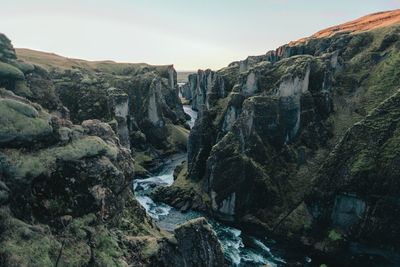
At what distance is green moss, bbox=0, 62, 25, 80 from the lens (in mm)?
51969

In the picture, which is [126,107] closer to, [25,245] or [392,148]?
[392,148]

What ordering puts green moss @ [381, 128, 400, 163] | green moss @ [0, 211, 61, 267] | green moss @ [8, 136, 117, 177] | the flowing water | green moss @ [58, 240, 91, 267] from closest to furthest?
green moss @ [0, 211, 61, 267], green moss @ [58, 240, 91, 267], green moss @ [8, 136, 117, 177], the flowing water, green moss @ [381, 128, 400, 163]

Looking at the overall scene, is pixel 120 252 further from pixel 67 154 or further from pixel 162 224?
pixel 162 224

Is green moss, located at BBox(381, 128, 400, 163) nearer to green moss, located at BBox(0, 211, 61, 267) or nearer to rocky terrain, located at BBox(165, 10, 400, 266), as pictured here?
rocky terrain, located at BBox(165, 10, 400, 266)

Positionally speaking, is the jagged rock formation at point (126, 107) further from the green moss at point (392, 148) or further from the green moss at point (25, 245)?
the green moss at point (25, 245)

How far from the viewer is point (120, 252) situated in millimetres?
40312

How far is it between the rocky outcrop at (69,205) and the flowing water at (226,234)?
38.1 metres

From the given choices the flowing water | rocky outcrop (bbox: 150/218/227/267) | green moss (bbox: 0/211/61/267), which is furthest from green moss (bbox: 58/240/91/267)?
the flowing water

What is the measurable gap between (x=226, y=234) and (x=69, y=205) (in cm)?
6126

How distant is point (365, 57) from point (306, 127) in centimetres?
3822

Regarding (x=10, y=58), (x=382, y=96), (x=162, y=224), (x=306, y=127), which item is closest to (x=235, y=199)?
(x=162, y=224)

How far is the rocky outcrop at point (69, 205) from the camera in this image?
35188 millimetres

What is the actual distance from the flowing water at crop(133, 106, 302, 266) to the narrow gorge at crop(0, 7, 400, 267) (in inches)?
17.5

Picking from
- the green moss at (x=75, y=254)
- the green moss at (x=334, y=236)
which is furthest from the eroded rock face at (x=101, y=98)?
the green moss at (x=334, y=236)
